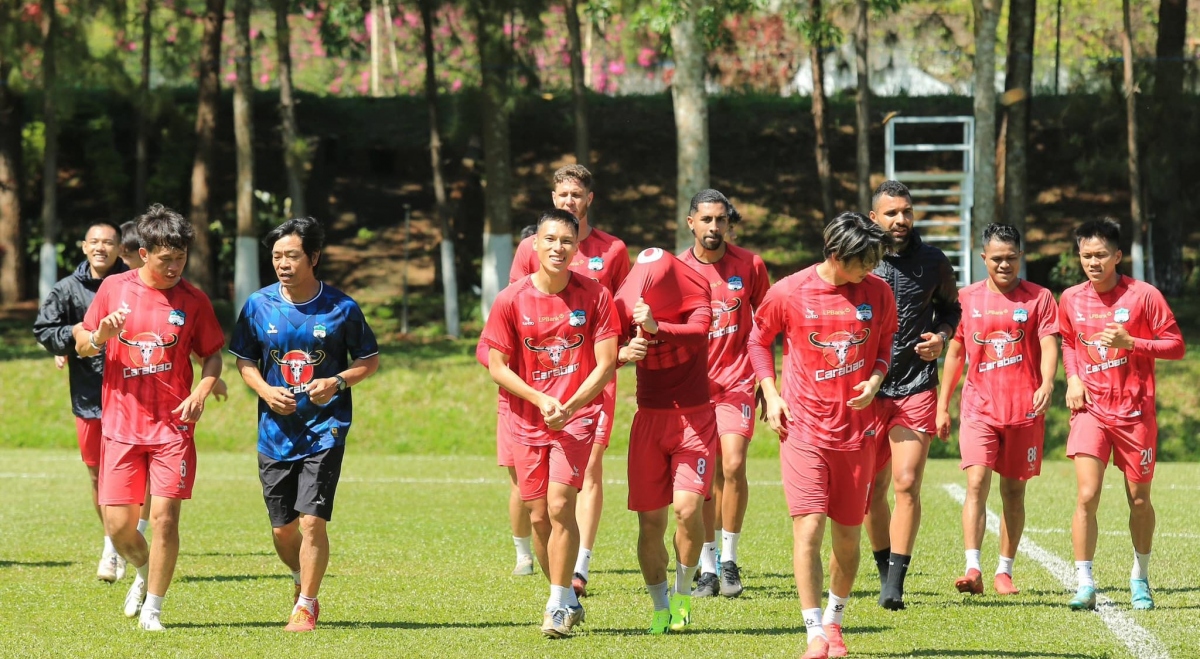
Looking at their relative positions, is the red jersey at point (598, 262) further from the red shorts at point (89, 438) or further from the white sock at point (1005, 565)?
Answer: the red shorts at point (89, 438)

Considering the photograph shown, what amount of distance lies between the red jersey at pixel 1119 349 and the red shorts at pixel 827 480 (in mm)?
2183

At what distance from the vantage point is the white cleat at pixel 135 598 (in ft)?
26.2

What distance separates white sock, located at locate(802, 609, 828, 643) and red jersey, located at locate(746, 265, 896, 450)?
0.76 m

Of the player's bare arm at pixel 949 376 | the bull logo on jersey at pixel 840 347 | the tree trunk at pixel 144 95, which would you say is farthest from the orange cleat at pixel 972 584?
the tree trunk at pixel 144 95

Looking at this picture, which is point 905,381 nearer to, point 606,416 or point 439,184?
point 606,416

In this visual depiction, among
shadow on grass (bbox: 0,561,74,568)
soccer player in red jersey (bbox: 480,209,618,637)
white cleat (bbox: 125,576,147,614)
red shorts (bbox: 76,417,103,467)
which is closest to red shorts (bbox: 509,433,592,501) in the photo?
soccer player in red jersey (bbox: 480,209,618,637)

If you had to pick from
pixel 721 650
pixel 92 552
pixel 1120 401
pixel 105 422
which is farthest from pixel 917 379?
pixel 92 552

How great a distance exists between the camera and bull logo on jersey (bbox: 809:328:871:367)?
683cm

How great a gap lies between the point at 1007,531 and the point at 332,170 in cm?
3139

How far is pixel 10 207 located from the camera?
31.0 metres

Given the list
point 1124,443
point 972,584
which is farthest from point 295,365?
point 1124,443

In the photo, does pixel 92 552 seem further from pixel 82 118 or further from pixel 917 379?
pixel 82 118

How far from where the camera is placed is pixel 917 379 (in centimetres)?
846

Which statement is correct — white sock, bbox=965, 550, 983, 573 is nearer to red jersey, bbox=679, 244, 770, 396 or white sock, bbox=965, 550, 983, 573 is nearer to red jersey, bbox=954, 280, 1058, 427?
red jersey, bbox=954, 280, 1058, 427
